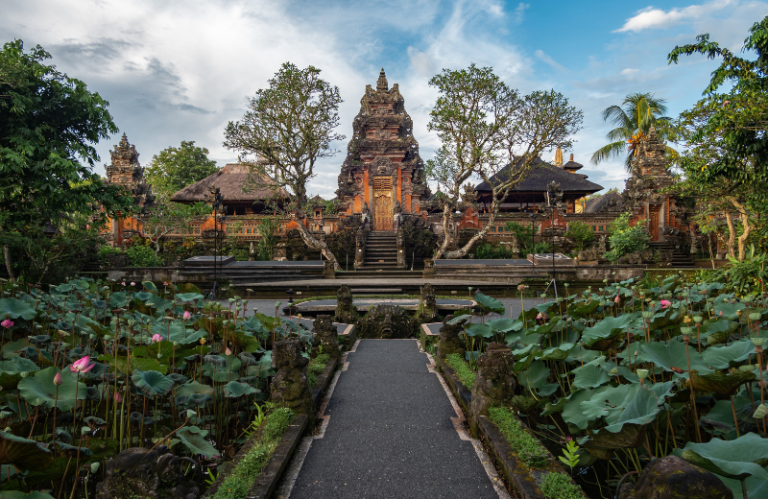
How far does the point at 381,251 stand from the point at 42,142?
11.7 metres

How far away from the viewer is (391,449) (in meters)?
2.90

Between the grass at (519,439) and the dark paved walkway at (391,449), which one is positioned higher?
the grass at (519,439)

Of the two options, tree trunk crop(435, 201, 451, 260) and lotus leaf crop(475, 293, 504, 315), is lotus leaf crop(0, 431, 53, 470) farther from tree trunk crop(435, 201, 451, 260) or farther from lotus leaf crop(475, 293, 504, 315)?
tree trunk crop(435, 201, 451, 260)

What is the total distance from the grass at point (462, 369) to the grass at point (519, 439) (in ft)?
2.63

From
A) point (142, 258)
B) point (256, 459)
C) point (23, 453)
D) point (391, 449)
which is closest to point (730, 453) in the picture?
point (391, 449)

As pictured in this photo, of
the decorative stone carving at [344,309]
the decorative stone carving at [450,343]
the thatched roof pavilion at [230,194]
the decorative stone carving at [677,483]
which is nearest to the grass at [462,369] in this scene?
the decorative stone carving at [450,343]

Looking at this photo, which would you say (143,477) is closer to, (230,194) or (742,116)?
(742,116)

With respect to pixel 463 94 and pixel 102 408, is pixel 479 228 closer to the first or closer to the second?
pixel 463 94

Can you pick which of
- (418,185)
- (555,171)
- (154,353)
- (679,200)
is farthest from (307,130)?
(679,200)

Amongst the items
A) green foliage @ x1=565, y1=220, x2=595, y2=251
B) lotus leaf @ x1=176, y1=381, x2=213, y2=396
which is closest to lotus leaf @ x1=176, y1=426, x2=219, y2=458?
lotus leaf @ x1=176, y1=381, x2=213, y2=396

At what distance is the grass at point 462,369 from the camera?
155 inches

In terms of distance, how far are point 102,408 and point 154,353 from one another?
48cm

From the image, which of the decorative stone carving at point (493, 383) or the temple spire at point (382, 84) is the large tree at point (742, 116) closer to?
the decorative stone carving at point (493, 383)

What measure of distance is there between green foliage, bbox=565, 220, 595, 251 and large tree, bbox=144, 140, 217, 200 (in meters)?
24.1
